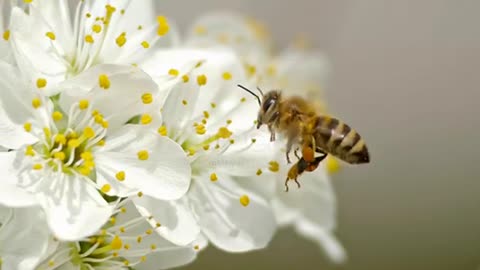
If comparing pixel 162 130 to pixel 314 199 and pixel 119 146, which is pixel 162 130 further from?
pixel 314 199

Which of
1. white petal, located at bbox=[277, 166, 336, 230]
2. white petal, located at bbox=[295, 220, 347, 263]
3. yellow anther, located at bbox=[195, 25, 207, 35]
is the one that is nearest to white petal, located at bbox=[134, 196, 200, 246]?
white petal, located at bbox=[277, 166, 336, 230]

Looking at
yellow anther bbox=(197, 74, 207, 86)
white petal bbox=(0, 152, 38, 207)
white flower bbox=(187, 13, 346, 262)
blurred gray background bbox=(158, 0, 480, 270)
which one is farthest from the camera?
blurred gray background bbox=(158, 0, 480, 270)

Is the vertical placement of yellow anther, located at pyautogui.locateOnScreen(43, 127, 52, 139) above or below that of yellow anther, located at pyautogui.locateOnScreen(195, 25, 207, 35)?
above

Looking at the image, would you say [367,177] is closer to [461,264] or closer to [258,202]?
[461,264]

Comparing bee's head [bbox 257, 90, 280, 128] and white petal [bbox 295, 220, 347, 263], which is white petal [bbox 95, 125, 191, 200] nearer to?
bee's head [bbox 257, 90, 280, 128]

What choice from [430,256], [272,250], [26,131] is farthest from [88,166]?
[430,256]

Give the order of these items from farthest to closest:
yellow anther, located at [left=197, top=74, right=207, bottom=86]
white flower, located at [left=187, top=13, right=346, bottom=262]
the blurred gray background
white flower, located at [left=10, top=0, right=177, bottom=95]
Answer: the blurred gray background < white flower, located at [left=187, top=13, right=346, bottom=262] < yellow anther, located at [left=197, top=74, right=207, bottom=86] < white flower, located at [left=10, top=0, right=177, bottom=95]
